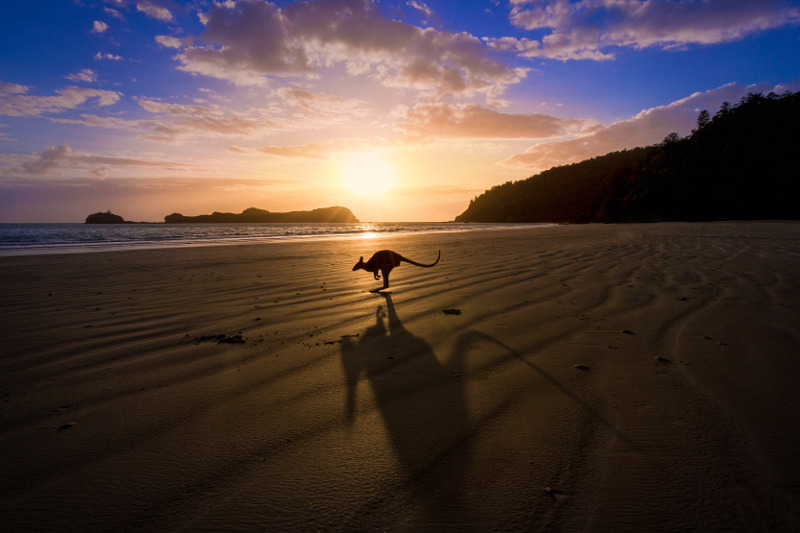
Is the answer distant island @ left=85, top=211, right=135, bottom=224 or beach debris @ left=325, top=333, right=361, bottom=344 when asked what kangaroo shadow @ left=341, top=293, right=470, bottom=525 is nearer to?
beach debris @ left=325, top=333, right=361, bottom=344

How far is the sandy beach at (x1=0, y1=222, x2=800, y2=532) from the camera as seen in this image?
1.14 metres

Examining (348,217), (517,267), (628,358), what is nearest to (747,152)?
(517,267)

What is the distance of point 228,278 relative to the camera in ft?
19.9

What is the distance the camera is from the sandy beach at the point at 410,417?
1.14 meters

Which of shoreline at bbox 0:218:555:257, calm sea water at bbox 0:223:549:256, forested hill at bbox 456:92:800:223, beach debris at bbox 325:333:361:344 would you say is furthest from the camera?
forested hill at bbox 456:92:800:223

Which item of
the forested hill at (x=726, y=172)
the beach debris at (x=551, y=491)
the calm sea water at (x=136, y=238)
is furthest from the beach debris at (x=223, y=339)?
the forested hill at (x=726, y=172)

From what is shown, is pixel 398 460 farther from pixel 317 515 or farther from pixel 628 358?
pixel 628 358

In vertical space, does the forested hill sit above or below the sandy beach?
above

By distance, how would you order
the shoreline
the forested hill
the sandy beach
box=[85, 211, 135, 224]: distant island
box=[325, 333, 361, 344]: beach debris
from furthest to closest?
box=[85, 211, 135, 224]: distant island → the forested hill → the shoreline → box=[325, 333, 361, 344]: beach debris → the sandy beach

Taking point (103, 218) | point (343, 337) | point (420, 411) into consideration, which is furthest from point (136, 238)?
point (103, 218)

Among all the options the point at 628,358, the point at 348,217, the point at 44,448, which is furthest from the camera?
the point at 348,217

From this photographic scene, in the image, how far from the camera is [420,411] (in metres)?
1.72

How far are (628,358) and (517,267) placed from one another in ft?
13.1

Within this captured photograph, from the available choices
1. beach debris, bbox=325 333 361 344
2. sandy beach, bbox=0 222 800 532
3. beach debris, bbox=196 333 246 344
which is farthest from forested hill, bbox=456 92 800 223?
beach debris, bbox=196 333 246 344
